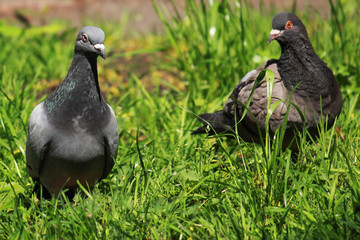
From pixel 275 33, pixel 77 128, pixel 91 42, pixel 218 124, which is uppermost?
pixel 91 42

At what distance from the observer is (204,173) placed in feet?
10.4

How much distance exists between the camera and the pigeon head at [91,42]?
2797 mm

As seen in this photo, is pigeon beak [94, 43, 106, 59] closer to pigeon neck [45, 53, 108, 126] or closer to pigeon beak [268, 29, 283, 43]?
pigeon neck [45, 53, 108, 126]

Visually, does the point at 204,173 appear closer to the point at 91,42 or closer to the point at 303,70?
the point at 303,70

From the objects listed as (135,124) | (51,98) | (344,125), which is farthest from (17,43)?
(344,125)

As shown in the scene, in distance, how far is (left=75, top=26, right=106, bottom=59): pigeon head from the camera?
2797 millimetres

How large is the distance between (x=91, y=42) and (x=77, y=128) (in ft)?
1.61

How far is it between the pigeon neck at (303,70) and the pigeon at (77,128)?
1.20 m

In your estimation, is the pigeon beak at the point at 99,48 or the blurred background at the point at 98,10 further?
the blurred background at the point at 98,10

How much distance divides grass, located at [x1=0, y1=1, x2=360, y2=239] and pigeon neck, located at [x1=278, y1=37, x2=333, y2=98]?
0.31 m

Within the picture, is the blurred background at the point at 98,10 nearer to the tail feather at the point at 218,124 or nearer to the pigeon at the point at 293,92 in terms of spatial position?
the tail feather at the point at 218,124

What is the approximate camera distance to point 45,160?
2.95 m

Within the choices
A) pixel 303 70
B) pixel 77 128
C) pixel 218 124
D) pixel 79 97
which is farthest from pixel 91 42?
pixel 303 70

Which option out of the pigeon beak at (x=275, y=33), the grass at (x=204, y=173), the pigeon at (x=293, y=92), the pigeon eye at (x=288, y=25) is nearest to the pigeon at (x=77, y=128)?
the grass at (x=204, y=173)
